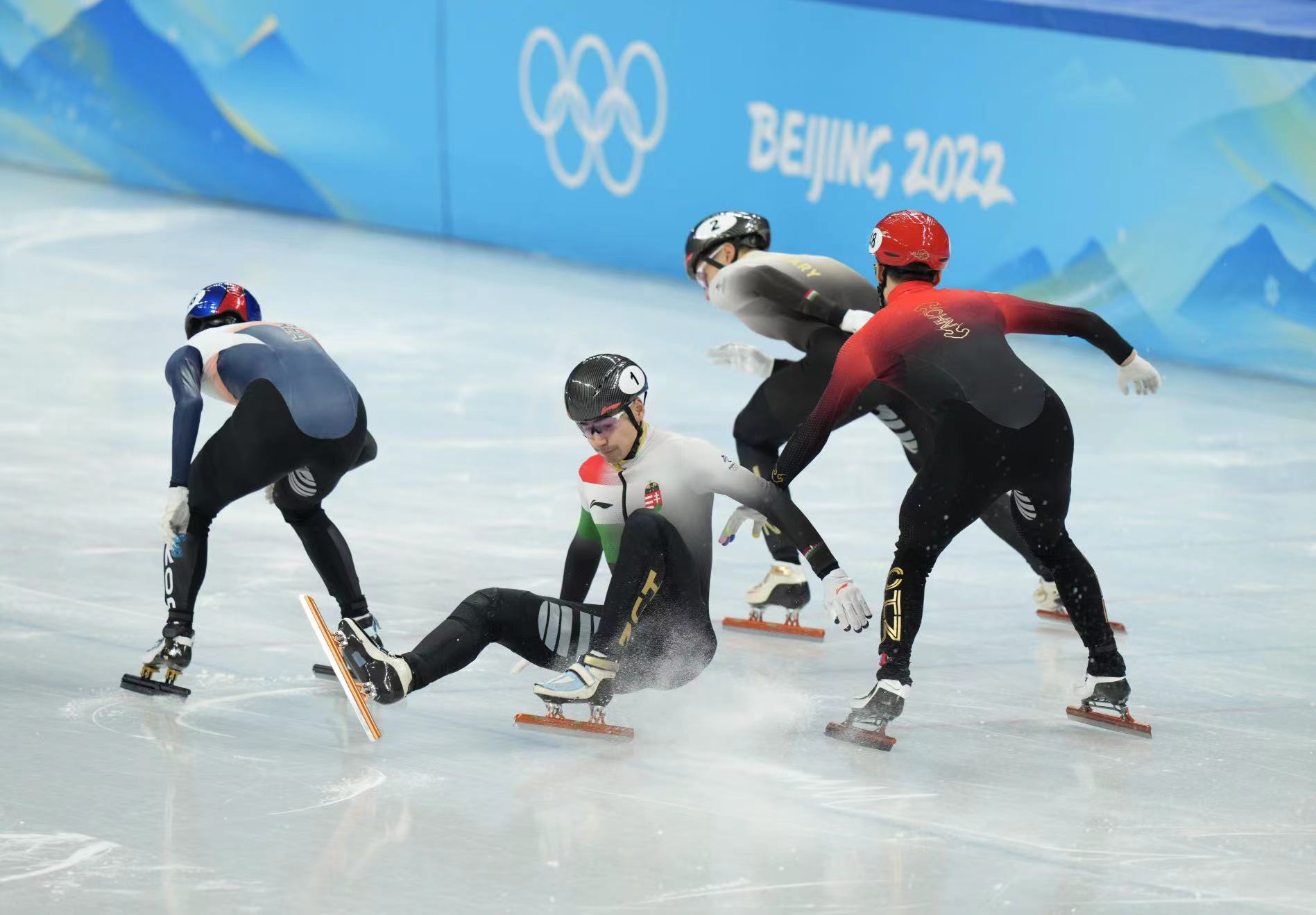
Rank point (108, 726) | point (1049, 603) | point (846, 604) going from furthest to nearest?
point (1049, 603) → point (108, 726) → point (846, 604)

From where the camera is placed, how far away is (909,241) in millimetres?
5785

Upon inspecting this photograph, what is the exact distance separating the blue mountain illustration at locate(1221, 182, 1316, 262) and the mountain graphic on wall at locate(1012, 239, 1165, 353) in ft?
2.52

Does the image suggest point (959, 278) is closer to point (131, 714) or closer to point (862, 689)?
point (862, 689)

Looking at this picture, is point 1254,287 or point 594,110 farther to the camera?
point 594,110

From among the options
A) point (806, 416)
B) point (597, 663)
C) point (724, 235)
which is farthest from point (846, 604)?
point (724, 235)

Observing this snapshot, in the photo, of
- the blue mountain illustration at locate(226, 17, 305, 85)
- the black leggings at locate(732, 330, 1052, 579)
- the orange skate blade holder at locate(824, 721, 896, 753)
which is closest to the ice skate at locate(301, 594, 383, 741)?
the orange skate blade holder at locate(824, 721, 896, 753)

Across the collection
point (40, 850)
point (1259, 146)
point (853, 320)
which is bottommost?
point (40, 850)

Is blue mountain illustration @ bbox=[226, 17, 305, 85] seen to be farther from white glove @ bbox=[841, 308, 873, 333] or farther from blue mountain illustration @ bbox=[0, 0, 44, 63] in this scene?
white glove @ bbox=[841, 308, 873, 333]

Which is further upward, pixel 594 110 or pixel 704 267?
pixel 594 110

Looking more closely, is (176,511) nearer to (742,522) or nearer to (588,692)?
(588,692)

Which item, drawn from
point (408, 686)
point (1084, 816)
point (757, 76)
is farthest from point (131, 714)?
point (757, 76)

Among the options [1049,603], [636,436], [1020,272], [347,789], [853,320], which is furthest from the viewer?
[1020,272]

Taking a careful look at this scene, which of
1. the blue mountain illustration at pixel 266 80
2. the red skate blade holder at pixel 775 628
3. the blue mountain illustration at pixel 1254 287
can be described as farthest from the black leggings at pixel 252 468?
the blue mountain illustration at pixel 266 80

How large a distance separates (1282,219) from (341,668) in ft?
24.7
